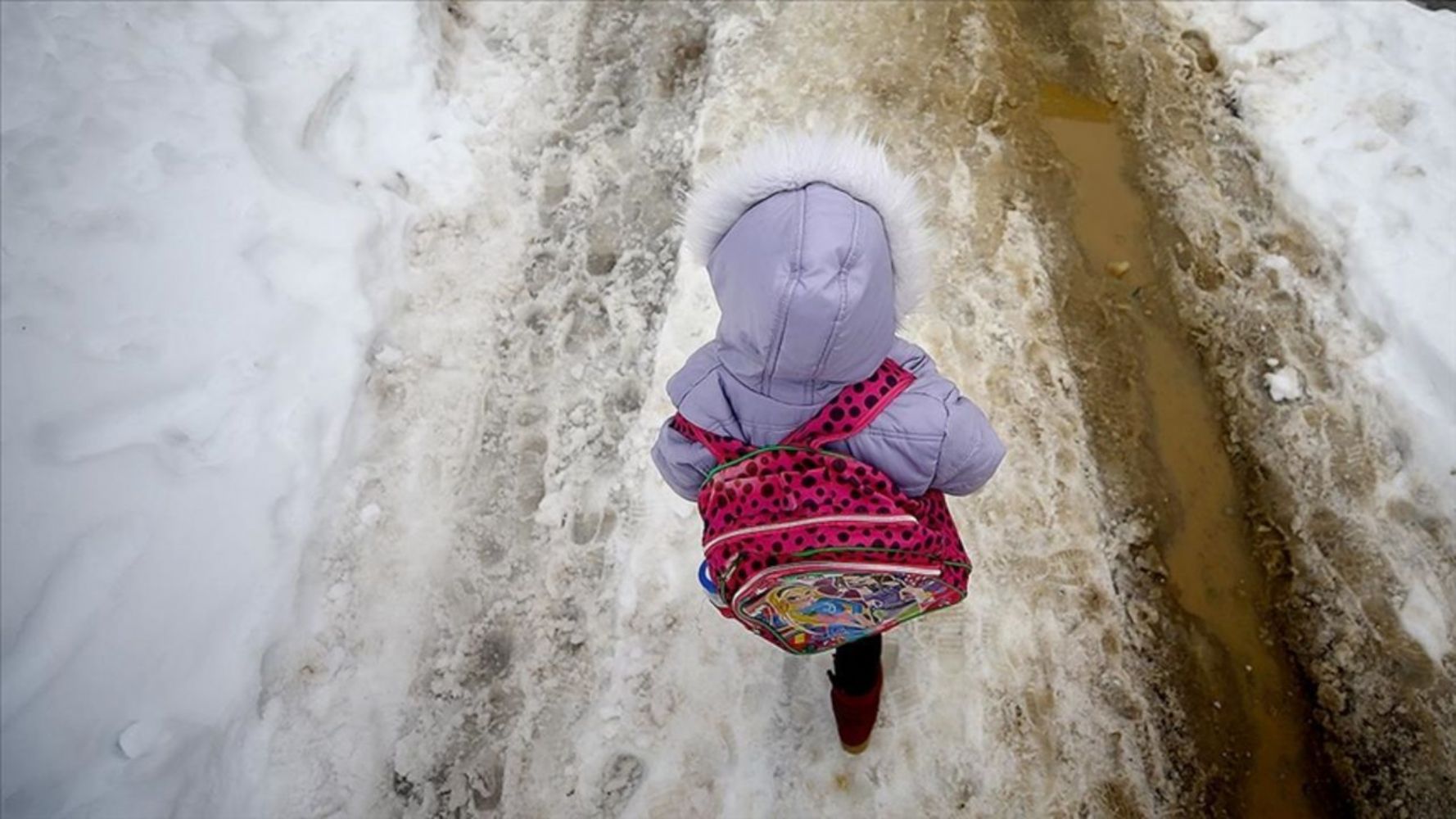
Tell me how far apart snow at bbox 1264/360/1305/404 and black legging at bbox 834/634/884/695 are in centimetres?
188

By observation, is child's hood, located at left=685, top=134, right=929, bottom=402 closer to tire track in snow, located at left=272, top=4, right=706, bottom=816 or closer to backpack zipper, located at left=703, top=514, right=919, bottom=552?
backpack zipper, located at left=703, top=514, right=919, bottom=552

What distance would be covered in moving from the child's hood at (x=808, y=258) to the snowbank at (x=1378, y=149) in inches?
94.4

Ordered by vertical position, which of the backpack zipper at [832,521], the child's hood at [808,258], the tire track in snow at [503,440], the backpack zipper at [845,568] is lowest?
the tire track in snow at [503,440]

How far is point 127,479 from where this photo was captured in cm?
293

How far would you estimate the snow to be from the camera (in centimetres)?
320

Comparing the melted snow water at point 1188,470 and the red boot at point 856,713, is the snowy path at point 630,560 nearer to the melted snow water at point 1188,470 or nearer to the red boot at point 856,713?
the red boot at point 856,713

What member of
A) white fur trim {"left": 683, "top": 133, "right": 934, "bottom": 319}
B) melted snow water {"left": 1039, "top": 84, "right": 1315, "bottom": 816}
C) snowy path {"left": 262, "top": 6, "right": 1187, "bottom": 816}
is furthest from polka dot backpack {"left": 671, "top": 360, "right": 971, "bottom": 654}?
melted snow water {"left": 1039, "top": 84, "right": 1315, "bottom": 816}

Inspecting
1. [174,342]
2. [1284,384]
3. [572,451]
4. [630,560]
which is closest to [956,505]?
[630,560]

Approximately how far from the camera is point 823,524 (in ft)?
5.70

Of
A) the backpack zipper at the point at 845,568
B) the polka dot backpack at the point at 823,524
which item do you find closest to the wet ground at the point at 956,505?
the polka dot backpack at the point at 823,524

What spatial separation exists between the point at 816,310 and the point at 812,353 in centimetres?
9

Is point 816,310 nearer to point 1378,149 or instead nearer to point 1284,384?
point 1284,384

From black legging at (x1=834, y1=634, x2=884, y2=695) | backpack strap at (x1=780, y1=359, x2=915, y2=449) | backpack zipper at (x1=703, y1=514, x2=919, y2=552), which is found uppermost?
backpack strap at (x1=780, y1=359, x2=915, y2=449)

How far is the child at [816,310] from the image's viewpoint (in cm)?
159
